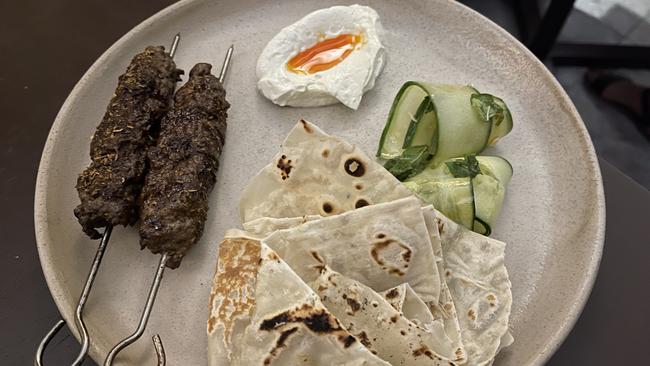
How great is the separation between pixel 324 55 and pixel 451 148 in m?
0.93

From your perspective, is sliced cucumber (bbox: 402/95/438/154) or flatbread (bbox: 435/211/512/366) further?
sliced cucumber (bbox: 402/95/438/154)

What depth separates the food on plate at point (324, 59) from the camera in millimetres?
2846

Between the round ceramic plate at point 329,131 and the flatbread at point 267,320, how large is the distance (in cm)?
28

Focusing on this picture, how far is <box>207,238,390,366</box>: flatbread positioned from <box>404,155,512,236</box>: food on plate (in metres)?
0.75

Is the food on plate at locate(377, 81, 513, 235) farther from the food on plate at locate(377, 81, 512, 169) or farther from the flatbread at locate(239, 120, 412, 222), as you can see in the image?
the flatbread at locate(239, 120, 412, 222)

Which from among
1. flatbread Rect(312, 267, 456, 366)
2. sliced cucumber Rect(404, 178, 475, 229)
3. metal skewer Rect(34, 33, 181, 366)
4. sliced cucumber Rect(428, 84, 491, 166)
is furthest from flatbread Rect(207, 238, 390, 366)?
sliced cucumber Rect(428, 84, 491, 166)

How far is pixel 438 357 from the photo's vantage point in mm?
1847

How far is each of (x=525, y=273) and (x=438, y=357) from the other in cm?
73

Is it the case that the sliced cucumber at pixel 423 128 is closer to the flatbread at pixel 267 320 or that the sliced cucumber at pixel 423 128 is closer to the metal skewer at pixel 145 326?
the flatbread at pixel 267 320

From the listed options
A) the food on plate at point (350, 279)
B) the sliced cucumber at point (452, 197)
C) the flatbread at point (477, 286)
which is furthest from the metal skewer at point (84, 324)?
the sliced cucumber at point (452, 197)

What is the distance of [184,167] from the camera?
2416 millimetres

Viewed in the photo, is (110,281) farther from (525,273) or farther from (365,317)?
(525,273)

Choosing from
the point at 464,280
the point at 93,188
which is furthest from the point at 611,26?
the point at 93,188

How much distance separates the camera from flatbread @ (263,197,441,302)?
2.07 metres
